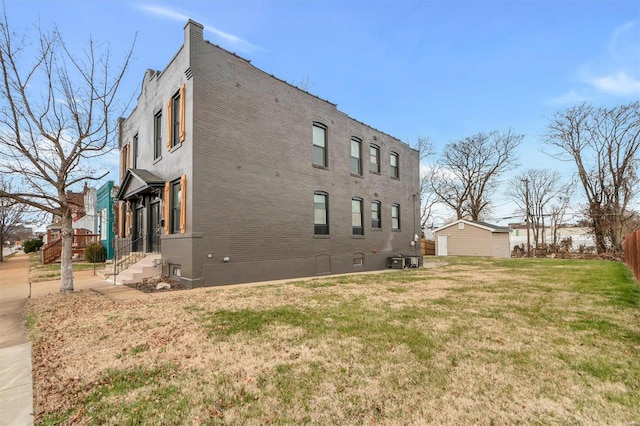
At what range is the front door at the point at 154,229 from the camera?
12433 mm

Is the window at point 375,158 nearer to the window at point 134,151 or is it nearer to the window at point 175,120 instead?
the window at point 175,120

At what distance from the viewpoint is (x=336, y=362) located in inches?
148

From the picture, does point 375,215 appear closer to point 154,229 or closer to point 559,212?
point 154,229

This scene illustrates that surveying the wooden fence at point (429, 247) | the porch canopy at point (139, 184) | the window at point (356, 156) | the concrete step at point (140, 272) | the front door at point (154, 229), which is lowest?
the wooden fence at point (429, 247)

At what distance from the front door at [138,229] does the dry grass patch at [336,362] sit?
6.85 meters

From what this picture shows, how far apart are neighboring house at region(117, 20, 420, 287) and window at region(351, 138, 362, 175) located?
2.3 inches

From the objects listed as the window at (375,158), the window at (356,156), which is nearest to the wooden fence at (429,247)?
the window at (375,158)

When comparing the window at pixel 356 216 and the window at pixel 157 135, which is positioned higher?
the window at pixel 157 135

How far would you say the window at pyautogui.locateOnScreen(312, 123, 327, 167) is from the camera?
1424cm

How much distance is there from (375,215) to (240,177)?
28.8ft

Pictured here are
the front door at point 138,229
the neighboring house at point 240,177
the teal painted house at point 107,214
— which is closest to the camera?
the neighboring house at point 240,177

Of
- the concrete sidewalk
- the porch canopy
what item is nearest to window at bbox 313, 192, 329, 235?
the porch canopy

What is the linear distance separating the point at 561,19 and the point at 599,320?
10.3 meters

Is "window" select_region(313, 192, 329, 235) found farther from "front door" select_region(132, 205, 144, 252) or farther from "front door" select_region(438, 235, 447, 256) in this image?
"front door" select_region(438, 235, 447, 256)
